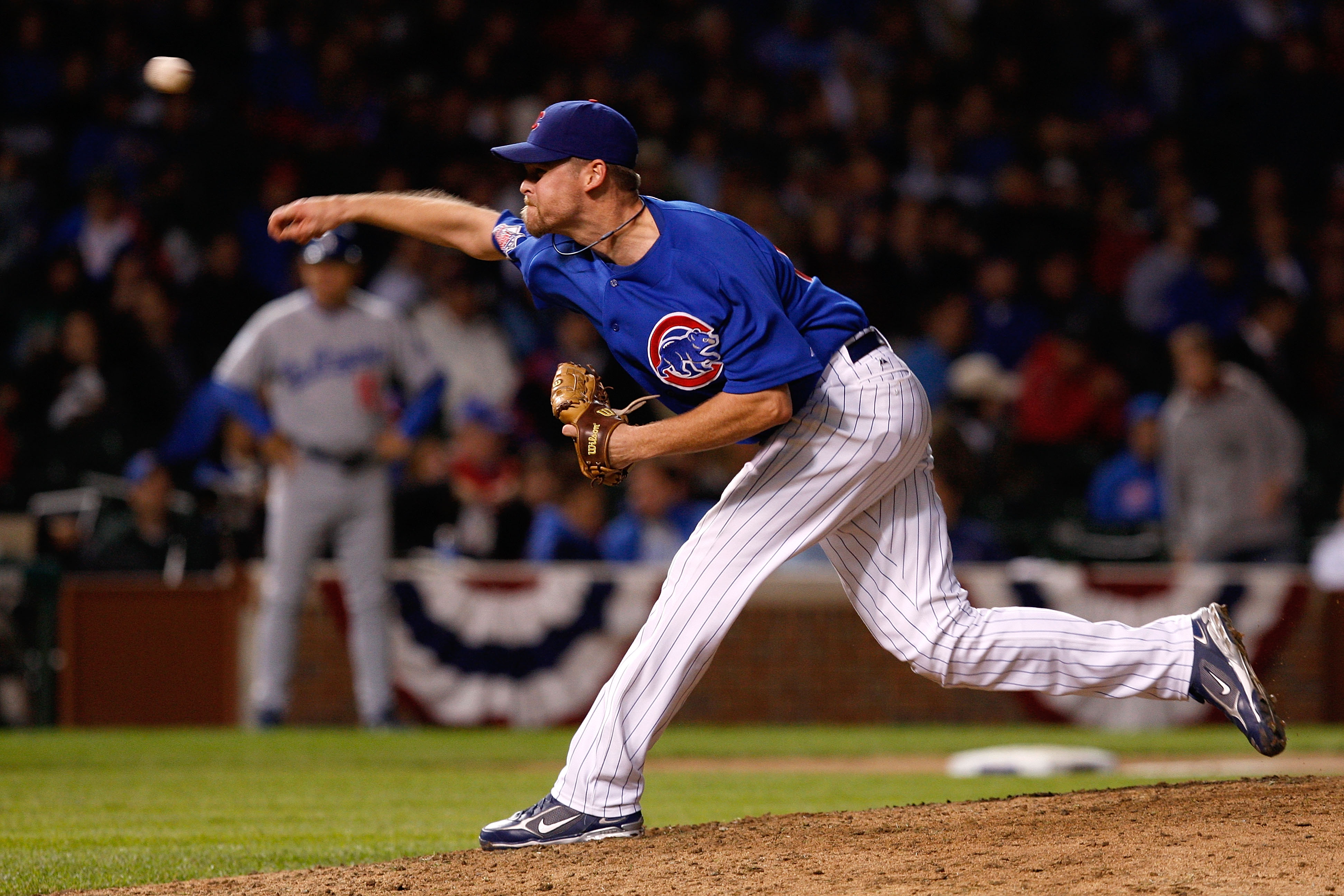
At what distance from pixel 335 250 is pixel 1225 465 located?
5463 millimetres

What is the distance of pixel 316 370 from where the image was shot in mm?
8758

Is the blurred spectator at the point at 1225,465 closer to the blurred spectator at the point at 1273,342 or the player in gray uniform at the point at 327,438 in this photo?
the blurred spectator at the point at 1273,342

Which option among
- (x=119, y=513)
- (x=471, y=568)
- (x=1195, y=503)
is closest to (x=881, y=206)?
(x=1195, y=503)

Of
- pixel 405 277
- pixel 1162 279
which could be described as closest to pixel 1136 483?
pixel 1162 279

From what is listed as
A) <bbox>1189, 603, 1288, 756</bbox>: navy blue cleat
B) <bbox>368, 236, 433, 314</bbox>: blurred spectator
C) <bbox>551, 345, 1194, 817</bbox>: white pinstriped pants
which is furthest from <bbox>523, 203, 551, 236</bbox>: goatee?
<bbox>368, 236, 433, 314</bbox>: blurred spectator

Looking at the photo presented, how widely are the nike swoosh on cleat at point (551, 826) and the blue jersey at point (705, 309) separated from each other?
1.08 m

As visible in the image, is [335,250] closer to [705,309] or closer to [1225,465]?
[705,309]

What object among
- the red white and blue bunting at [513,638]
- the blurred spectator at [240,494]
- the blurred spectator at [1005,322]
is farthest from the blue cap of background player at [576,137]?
the blurred spectator at [1005,322]

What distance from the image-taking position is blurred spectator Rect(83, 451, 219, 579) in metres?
9.48

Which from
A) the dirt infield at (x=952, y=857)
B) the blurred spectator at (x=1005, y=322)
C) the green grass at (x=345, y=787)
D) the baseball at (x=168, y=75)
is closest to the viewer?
the dirt infield at (x=952, y=857)

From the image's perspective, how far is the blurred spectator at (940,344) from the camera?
11.8 metres

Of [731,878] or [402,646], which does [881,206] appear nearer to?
[402,646]

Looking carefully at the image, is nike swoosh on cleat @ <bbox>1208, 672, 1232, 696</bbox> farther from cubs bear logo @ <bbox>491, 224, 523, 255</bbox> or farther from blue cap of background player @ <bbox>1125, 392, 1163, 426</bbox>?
blue cap of background player @ <bbox>1125, 392, 1163, 426</bbox>

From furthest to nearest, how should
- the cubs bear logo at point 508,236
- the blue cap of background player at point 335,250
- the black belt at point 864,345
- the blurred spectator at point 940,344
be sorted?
the blurred spectator at point 940,344 < the blue cap of background player at point 335,250 < the cubs bear logo at point 508,236 < the black belt at point 864,345
